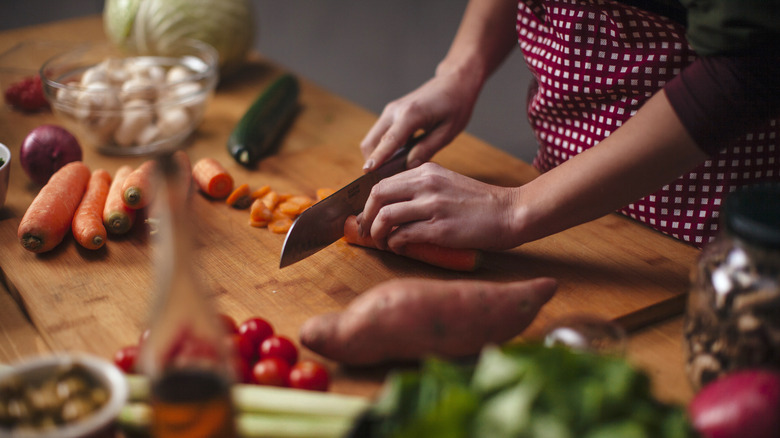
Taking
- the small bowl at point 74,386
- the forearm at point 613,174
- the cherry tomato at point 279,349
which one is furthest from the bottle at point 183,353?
the forearm at point 613,174

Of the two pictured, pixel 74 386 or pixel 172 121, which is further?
pixel 172 121

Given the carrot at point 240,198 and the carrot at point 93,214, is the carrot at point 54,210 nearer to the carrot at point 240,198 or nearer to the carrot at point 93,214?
the carrot at point 93,214

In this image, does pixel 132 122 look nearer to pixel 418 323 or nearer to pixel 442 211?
pixel 442 211

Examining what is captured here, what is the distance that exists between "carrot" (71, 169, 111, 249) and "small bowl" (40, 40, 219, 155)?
6.8 inches

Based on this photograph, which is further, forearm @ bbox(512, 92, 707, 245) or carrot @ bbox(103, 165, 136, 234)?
carrot @ bbox(103, 165, 136, 234)

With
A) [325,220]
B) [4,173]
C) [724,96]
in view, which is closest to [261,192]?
[325,220]

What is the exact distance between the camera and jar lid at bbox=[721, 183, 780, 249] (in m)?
0.75

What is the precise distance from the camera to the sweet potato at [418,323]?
95cm

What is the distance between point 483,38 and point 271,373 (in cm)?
109

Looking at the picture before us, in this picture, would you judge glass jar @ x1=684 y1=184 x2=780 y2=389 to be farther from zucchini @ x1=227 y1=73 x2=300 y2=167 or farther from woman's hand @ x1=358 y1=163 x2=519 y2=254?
zucchini @ x1=227 y1=73 x2=300 y2=167

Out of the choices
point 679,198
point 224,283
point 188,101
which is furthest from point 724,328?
point 188,101

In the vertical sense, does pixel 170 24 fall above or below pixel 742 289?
below

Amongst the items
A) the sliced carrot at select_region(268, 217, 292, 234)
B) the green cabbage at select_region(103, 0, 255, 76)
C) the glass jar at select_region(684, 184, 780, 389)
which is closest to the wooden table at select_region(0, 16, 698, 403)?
the sliced carrot at select_region(268, 217, 292, 234)

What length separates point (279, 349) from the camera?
0.98 m
